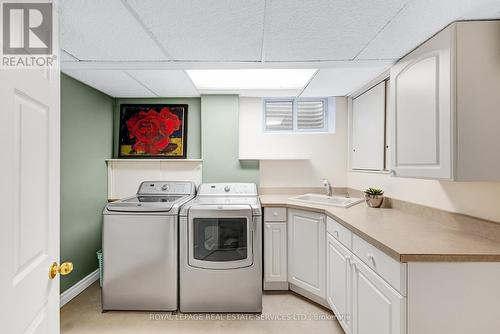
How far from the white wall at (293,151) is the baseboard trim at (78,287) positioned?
2118mm

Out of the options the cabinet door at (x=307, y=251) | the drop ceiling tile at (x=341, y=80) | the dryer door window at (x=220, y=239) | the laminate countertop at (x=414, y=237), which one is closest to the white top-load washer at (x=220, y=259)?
the dryer door window at (x=220, y=239)

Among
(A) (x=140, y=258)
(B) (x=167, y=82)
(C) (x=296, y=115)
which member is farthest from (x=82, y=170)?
(C) (x=296, y=115)

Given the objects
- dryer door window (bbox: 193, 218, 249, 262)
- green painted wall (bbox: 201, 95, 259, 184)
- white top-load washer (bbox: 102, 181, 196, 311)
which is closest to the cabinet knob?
dryer door window (bbox: 193, 218, 249, 262)

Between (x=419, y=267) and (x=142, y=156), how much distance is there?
116 inches

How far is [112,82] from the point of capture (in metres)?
2.56

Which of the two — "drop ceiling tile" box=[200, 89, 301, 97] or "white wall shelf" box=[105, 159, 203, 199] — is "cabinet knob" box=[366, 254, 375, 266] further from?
"white wall shelf" box=[105, 159, 203, 199]

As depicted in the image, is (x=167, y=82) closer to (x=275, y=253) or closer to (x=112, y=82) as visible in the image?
Answer: (x=112, y=82)

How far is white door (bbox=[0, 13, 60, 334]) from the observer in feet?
2.24

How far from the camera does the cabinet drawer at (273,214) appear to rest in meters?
2.53

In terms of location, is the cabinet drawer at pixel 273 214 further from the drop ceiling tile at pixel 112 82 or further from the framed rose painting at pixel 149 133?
the drop ceiling tile at pixel 112 82

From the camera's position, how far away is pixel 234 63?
1974 mm

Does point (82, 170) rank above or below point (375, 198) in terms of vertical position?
above

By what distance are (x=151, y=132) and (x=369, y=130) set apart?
98.6 inches

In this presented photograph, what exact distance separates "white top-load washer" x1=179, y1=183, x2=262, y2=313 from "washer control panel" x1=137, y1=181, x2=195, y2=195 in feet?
2.23
